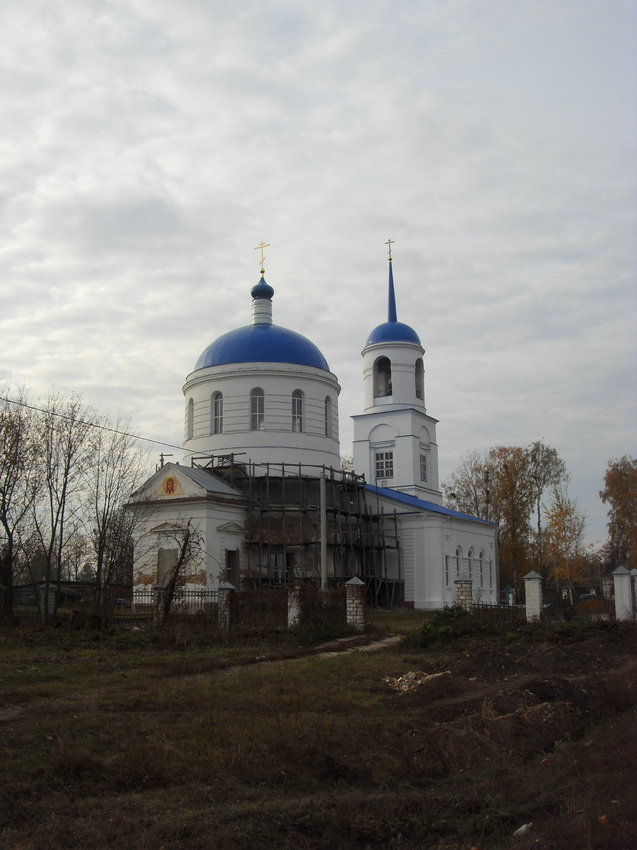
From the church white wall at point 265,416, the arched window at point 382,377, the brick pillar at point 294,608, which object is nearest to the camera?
the brick pillar at point 294,608

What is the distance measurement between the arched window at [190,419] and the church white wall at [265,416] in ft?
0.70

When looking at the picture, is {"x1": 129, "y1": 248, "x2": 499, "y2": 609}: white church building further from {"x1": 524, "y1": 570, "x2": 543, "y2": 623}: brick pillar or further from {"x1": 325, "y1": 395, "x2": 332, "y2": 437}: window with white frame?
{"x1": 524, "y1": 570, "x2": 543, "y2": 623}: brick pillar

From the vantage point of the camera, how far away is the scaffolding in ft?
96.8

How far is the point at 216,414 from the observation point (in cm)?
3334

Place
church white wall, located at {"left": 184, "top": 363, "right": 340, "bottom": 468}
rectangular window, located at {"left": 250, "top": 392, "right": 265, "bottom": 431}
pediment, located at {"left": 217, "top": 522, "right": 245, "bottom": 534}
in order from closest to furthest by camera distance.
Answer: pediment, located at {"left": 217, "top": 522, "right": 245, "bottom": 534}, church white wall, located at {"left": 184, "top": 363, "right": 340, "bottom": 468}, rectangular window, located at {"left": 250, "top": 392, "right": 265, "bottom": 431}

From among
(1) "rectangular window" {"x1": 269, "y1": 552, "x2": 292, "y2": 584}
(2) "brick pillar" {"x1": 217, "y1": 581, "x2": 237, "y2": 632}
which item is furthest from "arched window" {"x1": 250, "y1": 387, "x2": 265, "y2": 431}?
(2) "brick pillar" {"x1": 217, "y1": 581, "x2": 237, "y2": 632}

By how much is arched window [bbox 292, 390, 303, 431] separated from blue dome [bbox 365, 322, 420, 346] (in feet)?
29.7

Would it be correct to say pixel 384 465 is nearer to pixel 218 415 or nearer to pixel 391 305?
pixel 391 305

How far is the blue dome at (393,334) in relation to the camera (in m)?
41.1

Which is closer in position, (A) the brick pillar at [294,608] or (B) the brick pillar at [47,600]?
(A) the brick pillar at [294,608]


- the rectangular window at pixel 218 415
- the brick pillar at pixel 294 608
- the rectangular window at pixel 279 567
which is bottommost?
the brick pillar at pixel 294 608

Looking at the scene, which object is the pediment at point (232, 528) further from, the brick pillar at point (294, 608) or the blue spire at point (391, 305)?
the blue spire at point (391, 305)

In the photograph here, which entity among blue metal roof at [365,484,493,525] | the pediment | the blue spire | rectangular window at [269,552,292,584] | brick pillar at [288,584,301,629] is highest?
the blue spire

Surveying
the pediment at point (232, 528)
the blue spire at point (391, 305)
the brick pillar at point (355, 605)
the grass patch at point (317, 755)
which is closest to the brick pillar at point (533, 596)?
the brick pillar at point (355, 605)
